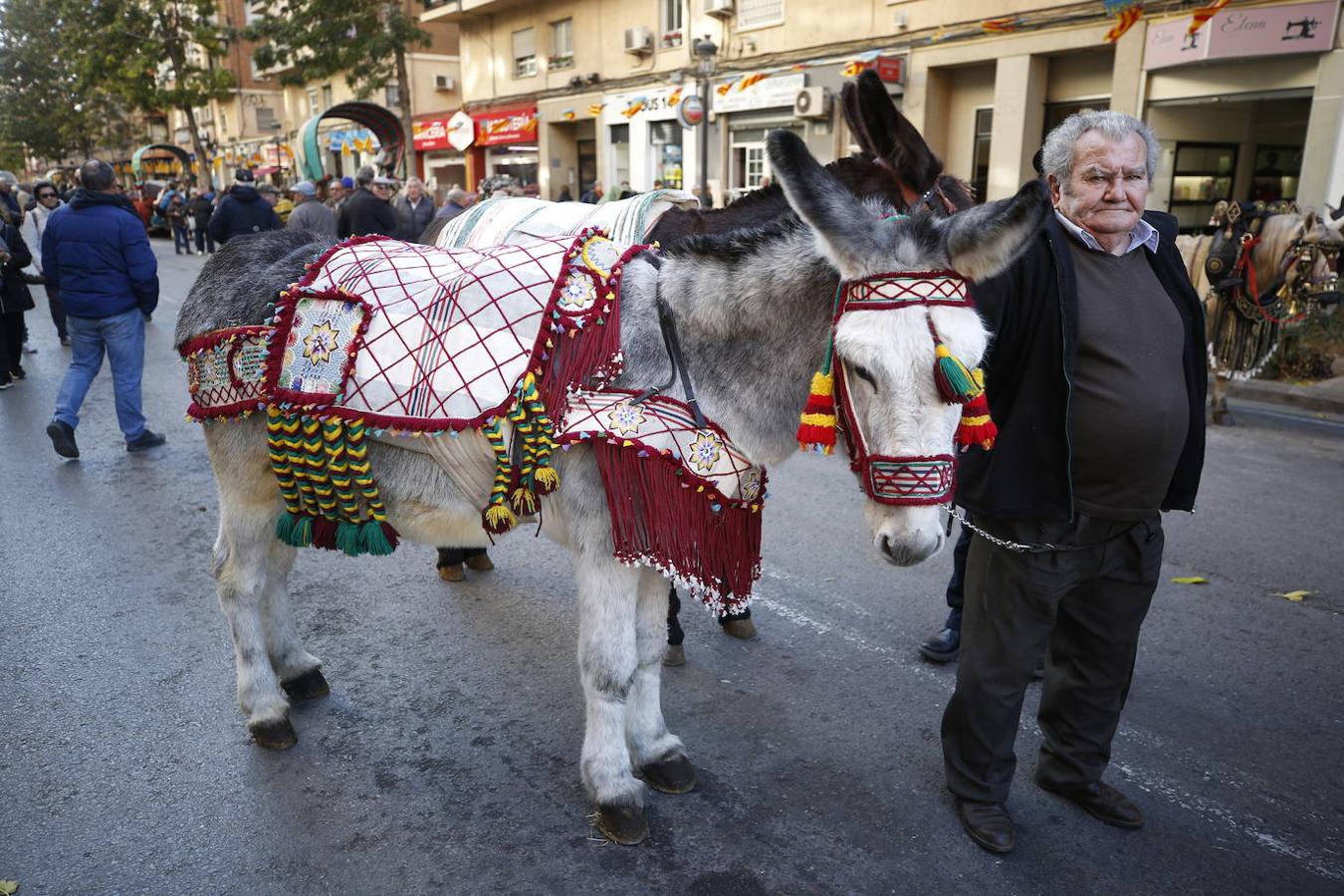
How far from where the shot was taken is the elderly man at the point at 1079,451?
97.1 inches

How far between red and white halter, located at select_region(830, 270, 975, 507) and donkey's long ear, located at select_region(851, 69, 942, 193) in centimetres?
198

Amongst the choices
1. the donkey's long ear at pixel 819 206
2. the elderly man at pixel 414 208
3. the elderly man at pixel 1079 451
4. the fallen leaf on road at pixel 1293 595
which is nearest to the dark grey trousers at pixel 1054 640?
the elderly man at pixel 1079 451

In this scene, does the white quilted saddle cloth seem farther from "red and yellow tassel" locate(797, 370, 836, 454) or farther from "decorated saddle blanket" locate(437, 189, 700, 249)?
"decorated saddle blanket" locate(437, 189, 700, 249)

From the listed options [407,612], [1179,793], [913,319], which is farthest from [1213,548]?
[407,612]

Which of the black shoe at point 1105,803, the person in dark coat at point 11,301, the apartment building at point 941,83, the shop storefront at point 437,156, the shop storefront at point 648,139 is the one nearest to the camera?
the black shoe at point 1105,803

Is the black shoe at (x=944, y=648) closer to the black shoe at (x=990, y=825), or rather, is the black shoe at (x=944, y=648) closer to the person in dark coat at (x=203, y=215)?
the black shoe at (x=990, y=825)

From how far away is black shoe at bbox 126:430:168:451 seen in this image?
7.00 meters

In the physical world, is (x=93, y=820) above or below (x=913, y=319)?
below

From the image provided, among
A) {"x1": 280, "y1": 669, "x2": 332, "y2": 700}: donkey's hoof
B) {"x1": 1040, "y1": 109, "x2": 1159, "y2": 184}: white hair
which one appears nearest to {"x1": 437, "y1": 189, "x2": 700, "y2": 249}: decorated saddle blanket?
{"x1": 280, "y1": 669, "x2": 332, "y2": 700}: donkey's hoof

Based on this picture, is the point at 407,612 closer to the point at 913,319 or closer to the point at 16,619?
the point at 16,619

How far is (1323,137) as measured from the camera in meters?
11.6

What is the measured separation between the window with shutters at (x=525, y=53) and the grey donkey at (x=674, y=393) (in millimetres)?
25684

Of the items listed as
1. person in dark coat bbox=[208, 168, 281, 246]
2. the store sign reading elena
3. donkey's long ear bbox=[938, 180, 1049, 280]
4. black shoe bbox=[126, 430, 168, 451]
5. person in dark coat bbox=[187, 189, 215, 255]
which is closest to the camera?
donkey's long ear bbox=[938, 180, 1049, 280]

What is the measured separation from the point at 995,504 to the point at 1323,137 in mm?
12449
